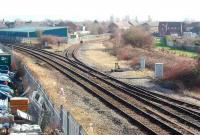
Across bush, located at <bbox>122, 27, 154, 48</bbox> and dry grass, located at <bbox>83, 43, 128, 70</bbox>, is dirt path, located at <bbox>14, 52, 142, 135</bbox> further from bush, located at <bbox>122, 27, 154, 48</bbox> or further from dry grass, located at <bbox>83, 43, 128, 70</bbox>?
bush, located at <bbox>122, 27, 154, 48</bbox>

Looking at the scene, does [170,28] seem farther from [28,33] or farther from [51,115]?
[51,115]

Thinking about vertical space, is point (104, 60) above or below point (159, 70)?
below

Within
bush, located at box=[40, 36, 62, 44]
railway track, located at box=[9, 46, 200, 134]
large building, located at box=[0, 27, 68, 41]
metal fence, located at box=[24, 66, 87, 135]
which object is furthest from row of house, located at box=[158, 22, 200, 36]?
metal fence, located at box=[24, 66, 87, 135]

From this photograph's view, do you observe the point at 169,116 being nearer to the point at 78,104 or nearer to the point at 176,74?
the point at 78,104

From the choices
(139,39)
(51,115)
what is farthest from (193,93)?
(139,39)

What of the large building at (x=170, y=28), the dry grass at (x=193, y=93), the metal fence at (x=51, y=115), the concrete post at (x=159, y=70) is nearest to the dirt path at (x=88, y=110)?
the metal fence at (x=51, y=115)

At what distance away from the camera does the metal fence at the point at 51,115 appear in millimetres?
12062

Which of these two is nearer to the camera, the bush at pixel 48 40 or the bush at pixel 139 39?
the bush at pixel 139 39

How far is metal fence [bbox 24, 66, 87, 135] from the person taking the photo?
12062 mm

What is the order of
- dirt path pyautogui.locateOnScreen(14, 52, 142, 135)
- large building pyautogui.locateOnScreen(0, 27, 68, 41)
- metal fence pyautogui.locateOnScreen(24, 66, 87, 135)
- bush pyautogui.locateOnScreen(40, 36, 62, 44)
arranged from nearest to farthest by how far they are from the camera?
metal fence pyautogui.locateOnScreen(24, 66, 87, 135)
dirt path pyautogui.locateOnScreen(14, 52, 142, 135)
bush pyautogui.locateOnScreen(40, 36, 62, 44)
large building pyautogui.locateOnScreen(0, 27, 68, 41)

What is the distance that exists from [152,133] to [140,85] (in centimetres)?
1291

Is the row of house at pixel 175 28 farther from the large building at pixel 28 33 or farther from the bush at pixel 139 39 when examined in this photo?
the bush at pixel 139 39

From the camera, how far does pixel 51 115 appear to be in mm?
15656

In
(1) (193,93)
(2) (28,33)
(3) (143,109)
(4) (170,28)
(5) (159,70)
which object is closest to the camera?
(3) (143,109)
